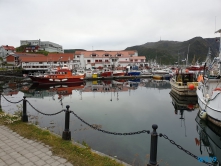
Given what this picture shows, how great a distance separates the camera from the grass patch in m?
Result: 4.74

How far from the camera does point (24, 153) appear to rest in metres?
5.06

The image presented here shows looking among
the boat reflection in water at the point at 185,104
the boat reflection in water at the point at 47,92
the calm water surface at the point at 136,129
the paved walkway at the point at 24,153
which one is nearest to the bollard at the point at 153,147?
the paved walkway at the point at 24,153

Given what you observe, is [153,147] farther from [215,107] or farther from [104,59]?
[104,59]

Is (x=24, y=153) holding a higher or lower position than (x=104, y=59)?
lower

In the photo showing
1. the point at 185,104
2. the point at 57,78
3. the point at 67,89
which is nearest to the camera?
the point at 185,104

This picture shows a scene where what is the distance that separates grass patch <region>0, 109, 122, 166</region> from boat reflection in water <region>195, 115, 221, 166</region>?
17.2 feet

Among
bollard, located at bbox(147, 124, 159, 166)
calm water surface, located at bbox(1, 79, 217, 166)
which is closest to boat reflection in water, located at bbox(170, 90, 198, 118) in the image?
calm water surface, located at bbox(1, 79, 217, 166)

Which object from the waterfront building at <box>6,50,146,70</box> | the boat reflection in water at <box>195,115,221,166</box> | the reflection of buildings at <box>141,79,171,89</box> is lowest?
the boat reflection in water at <box>195,115,221,166</box>

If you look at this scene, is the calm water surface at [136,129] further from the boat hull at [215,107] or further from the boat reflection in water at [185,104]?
the boat hull at [215,107]

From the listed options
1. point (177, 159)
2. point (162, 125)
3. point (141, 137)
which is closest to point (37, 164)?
point (177, 159)

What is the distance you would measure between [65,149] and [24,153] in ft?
3.76

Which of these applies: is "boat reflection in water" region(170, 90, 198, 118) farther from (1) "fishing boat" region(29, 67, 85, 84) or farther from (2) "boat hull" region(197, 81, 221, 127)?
(1) "fishing boat" region(29, 67, 85, 84)

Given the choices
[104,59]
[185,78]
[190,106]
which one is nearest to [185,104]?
[190,106]

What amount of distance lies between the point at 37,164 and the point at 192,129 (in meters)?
10.1
